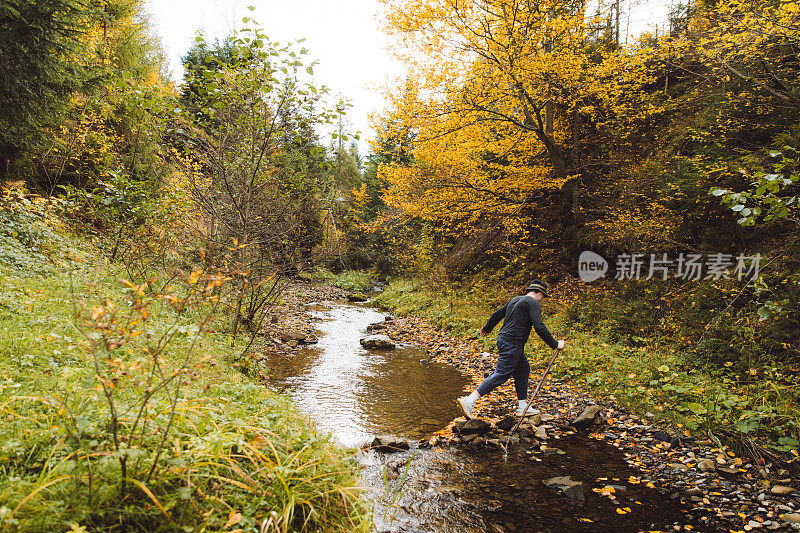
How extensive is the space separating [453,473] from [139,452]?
3307mm

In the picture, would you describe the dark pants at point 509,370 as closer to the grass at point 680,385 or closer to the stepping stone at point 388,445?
the stepping stone at point 388,445

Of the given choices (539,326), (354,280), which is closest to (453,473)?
(539,326)

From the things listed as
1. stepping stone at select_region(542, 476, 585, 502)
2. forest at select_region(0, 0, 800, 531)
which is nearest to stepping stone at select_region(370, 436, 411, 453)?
forest at select_region(0, 0, 800, 531)

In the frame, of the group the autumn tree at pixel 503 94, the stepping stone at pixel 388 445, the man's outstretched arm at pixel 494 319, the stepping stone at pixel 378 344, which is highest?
the autumn tree at pixel 503 94

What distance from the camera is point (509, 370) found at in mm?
5773

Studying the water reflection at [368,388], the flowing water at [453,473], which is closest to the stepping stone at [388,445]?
the flowing water at [453,473]

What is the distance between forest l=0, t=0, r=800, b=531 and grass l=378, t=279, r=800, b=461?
4cm

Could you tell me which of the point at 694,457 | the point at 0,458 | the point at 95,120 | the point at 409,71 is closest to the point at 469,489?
the point at 694,457

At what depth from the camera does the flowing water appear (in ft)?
11.5

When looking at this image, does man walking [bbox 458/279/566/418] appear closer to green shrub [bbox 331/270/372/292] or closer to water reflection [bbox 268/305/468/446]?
water reflection [bbox 268/305/468/446]

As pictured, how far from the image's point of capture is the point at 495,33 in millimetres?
9547

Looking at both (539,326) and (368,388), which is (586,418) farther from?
(368,388)

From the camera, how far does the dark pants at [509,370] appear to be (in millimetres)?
5754

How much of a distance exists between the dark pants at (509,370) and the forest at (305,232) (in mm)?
1812
